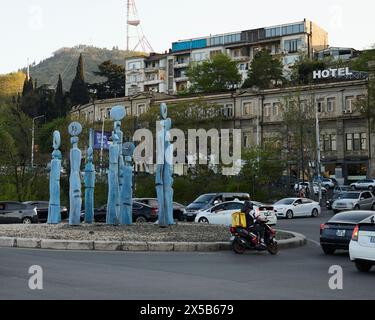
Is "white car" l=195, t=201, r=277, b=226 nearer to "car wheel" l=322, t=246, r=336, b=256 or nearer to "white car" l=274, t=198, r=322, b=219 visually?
"white car" l=274, t=198, r=322, b=219

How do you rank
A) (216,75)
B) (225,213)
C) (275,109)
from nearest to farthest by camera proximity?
1. (225,213)
2. (275,109)
3. (216,75)

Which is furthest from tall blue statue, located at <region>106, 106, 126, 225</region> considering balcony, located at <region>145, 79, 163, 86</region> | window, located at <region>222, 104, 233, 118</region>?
balcony, located at <region>145, 79, 163, 86</region>

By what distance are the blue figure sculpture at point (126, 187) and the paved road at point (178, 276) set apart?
7023 millimetres

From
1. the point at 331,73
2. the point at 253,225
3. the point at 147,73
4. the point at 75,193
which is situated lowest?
the point at 253,225

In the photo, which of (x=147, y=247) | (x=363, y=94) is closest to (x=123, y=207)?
(x=147, y=247)

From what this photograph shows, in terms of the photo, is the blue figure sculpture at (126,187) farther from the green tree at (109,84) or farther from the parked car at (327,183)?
the green tree at (109,84)

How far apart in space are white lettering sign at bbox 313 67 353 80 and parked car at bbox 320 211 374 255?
60393mm

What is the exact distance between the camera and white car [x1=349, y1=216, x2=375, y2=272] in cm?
1311

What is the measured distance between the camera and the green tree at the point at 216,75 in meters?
98.8

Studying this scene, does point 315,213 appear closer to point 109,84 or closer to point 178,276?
point 178,276

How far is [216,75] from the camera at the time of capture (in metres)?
98.9

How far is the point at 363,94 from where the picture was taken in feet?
237

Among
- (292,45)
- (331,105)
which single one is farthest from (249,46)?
(331,105)

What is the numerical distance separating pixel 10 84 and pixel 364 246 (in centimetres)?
13629
